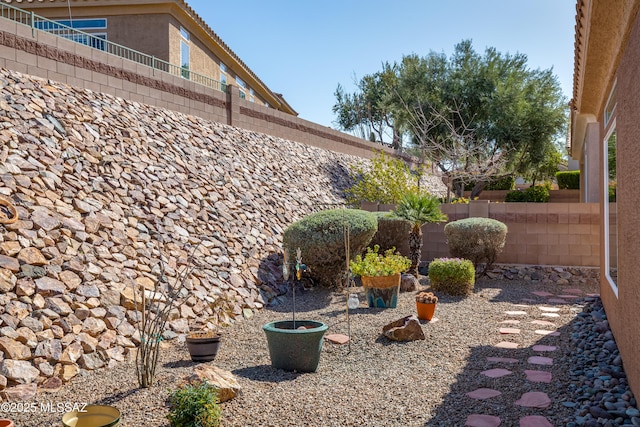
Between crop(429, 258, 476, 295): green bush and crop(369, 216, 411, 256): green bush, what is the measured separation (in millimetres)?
1965

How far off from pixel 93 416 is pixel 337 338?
3.57 m

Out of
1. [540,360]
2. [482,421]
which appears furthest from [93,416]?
[540,360]

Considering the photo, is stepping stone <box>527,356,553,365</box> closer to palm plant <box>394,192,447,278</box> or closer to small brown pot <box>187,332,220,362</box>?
small brown pot <box>187,332,220,362</box>

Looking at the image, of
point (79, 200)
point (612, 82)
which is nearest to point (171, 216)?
point (79, 200)

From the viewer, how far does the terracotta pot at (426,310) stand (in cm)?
760

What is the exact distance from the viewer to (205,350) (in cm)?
579

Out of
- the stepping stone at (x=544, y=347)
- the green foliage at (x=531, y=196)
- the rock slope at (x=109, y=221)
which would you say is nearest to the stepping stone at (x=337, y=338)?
the rock slope at (x=109, y=221)

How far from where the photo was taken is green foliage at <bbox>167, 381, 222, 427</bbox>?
12.5 feet

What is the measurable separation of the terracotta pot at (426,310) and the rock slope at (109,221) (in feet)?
8.81

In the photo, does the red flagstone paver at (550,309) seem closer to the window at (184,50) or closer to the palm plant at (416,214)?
the palm plant at (416,214)

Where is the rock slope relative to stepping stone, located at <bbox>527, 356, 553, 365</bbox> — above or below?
above

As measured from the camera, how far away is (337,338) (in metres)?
6.73

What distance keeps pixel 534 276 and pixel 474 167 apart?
9.50 meters

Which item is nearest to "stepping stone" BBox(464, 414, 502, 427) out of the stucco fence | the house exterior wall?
the house exterior wall
